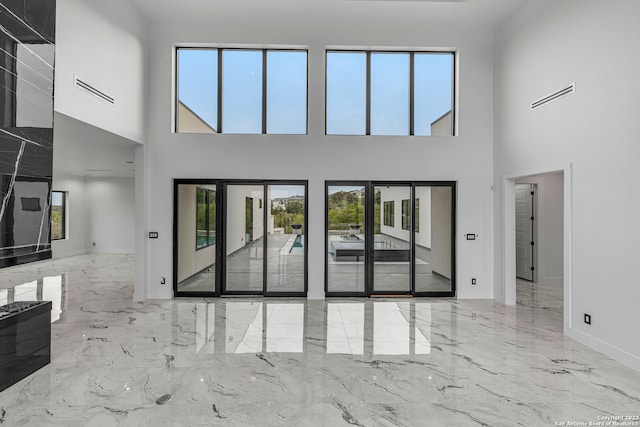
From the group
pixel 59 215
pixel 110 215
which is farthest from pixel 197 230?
pixel 59 215

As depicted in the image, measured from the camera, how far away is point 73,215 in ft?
41.8

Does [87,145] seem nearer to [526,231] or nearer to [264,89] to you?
[264,89]

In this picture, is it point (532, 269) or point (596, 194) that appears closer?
point (596, 194)

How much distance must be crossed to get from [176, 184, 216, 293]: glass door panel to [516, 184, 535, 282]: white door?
737 centimetres

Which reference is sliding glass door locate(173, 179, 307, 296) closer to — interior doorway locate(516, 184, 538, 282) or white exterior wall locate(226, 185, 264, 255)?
white exterior wall locate(226, 185, 264, 255)

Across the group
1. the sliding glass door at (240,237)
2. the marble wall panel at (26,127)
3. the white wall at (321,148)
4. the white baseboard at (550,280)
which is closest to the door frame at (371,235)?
the white wall at (321,148)

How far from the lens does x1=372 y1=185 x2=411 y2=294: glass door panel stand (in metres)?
6.85

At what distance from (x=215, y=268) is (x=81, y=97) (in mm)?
3532

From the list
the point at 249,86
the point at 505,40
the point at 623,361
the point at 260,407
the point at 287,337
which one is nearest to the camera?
the point at 260,407

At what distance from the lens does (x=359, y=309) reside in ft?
19.7

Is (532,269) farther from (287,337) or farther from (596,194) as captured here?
(287,337)

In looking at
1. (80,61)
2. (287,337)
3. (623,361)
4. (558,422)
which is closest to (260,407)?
(287,337)

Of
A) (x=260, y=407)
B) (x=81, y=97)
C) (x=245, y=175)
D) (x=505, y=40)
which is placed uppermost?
(x=505, y=40)

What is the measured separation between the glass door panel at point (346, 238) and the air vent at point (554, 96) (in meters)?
3.13
